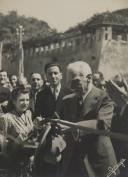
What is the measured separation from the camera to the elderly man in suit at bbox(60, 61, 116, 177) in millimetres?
1086

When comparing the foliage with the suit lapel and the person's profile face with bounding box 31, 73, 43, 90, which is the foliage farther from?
the suit lapel

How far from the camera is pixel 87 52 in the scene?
1.46 meters

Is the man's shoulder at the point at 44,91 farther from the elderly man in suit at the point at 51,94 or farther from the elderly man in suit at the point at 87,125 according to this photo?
the elderly man in suit at the point at 87,125

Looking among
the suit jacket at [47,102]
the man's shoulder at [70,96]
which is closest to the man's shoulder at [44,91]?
the suit jacket at [47,102]

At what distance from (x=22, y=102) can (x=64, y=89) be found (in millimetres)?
131

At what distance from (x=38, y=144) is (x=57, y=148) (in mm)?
41

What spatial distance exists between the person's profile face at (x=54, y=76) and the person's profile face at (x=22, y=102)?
133 millimetres

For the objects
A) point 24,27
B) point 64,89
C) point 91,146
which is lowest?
point 91,146

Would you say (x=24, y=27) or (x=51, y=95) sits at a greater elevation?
(x=24, y=27)

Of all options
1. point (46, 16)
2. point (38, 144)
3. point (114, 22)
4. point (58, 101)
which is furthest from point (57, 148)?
point (114, 22)

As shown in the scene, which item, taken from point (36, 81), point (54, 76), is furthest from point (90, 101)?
point (36, 81)

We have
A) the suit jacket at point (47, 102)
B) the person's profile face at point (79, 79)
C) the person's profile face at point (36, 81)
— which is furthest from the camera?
the person's profile face at point (36, 81)

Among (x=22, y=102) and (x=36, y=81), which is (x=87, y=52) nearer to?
(x=36, y=81)

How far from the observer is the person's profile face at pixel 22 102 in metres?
1.13
